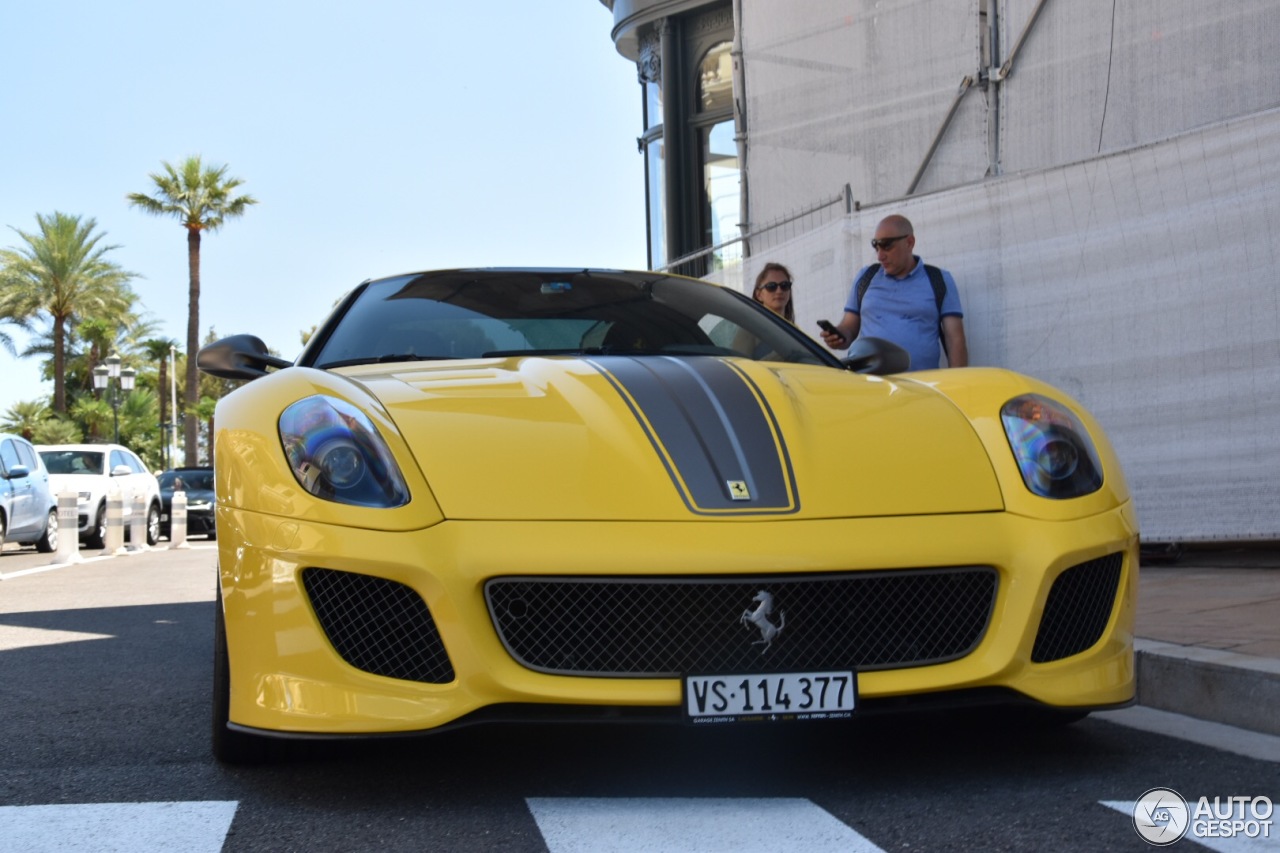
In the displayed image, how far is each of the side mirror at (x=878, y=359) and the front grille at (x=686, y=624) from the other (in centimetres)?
138

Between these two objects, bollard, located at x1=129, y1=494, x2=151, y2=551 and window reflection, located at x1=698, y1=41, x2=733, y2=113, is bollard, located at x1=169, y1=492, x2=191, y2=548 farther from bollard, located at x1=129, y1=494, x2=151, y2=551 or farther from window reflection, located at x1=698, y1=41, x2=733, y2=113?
window reflection, located at x1=698, y1=41, x2=733, y2=113

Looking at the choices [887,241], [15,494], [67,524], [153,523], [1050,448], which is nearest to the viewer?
[1050,448]

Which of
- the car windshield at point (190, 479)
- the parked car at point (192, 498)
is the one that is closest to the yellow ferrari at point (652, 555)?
the parked car at point (192, 498)

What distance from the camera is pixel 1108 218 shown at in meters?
7.77

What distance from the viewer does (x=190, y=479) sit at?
2797 centimetres

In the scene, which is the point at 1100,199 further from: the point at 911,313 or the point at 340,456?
the point at 340,456

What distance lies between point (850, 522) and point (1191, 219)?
489cm

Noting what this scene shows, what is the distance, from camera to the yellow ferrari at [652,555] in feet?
10.3

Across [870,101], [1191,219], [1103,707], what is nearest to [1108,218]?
[1191,219]

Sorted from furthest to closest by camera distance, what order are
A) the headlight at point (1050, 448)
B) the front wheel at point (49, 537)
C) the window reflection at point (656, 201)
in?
the window reflection at point (656, 201), the front wheel at point (49, 537), the headlight at point (1050, 448)

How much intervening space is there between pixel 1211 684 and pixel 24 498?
16.0m

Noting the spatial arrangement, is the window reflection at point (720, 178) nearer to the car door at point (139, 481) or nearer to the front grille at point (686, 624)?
the car door at point (139, 481)

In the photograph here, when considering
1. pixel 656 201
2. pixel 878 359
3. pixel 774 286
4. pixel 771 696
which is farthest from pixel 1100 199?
pixel 656 201

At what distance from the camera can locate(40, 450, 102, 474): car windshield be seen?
21.8 meters
